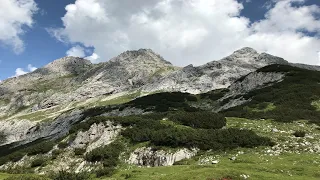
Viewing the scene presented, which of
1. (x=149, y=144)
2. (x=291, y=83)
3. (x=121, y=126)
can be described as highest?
(x=291, y=83)

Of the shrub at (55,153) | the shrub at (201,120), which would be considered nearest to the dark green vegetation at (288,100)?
the shrub at (201,120)

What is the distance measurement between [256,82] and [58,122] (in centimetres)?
8999

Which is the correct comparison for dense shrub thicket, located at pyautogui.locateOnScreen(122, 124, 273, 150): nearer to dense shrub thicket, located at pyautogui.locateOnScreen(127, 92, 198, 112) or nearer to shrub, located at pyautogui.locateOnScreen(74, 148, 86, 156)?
shrub, located at pyautogui.locateOnScreen(74, 148, 86, 156)

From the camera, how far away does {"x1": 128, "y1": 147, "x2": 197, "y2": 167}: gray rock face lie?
1586 inches

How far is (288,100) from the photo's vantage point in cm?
6775

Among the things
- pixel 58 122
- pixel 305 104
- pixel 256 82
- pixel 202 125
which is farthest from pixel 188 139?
pixel 58 122

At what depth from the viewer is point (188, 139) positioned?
137 feet

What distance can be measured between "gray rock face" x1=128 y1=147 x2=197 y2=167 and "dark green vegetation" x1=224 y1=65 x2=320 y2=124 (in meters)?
19.9

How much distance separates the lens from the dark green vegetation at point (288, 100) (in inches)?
2197

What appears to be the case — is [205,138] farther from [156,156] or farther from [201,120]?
[201,120]

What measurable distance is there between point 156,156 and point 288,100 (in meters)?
38.5

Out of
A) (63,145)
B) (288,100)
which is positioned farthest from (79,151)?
(288,100)

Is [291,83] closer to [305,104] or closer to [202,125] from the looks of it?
[305,104]

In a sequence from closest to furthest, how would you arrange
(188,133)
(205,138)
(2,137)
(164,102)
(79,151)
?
1. (205,138)
2. (188,133)
3. (79,151)
4. (164,102)
5. (2,137)
